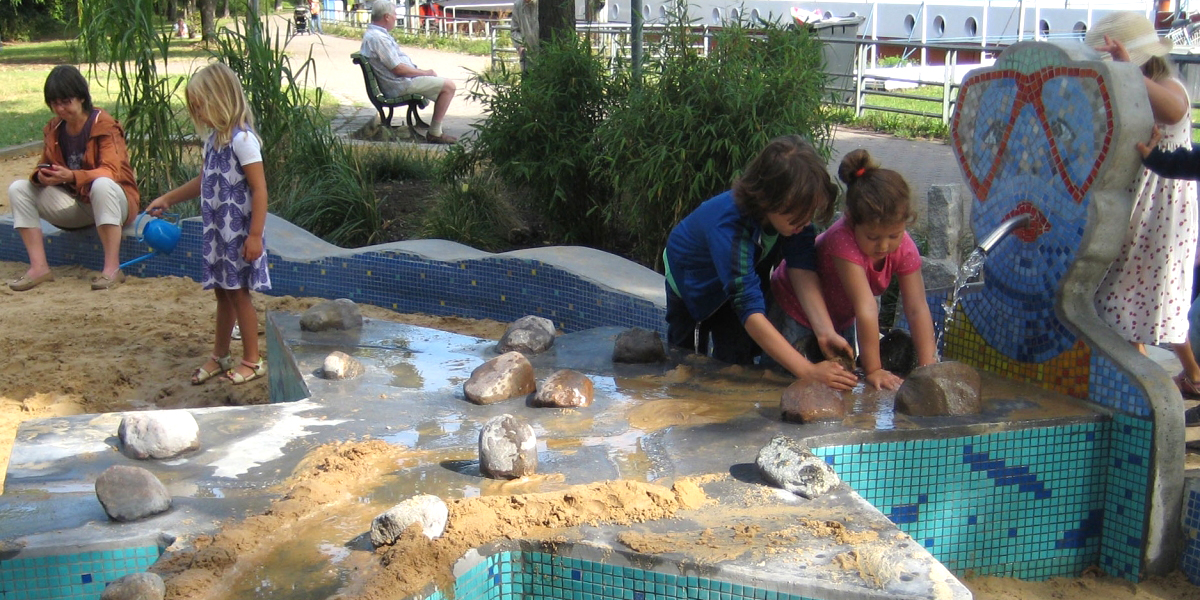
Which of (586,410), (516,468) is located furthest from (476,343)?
(516,468)

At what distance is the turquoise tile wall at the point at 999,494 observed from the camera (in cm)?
307

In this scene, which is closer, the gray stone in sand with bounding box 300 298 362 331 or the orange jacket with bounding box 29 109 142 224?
the gray stone in sand with bounding box 300 298 362 331

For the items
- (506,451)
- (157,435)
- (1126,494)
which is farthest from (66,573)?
(1126,494)

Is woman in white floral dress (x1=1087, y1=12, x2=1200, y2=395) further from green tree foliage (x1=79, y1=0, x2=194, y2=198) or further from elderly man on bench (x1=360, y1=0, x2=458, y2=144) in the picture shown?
elderly man on bench (x1=360, y1=0, x2=458, y2=144)

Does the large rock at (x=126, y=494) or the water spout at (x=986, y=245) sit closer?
the large rock at (x=126, y=494)

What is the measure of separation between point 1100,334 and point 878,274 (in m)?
0.72

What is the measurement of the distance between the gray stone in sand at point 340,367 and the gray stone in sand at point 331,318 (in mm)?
530

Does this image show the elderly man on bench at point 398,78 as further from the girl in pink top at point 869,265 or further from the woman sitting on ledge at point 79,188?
the girl in pink top at point 869,265

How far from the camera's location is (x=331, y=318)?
426 cm

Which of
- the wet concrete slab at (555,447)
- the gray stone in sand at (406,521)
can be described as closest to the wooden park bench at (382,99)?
the wet concrete slab at (555,447)

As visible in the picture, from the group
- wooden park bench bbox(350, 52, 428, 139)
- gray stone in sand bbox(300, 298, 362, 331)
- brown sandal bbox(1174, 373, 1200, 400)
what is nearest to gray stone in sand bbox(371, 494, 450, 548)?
gray stone in sand bbox(300, 298, 362, 331)

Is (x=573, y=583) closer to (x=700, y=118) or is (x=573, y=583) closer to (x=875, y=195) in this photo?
(x=875, y=195)

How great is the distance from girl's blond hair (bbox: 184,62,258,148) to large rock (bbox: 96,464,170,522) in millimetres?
2151

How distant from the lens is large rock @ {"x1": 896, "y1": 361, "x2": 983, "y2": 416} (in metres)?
3.18
